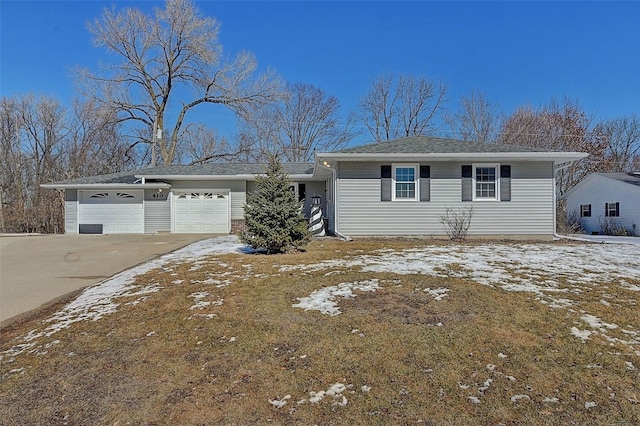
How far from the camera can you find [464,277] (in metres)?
5.27

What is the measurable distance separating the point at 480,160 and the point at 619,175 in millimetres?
11976

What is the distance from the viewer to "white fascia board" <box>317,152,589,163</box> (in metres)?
10.6

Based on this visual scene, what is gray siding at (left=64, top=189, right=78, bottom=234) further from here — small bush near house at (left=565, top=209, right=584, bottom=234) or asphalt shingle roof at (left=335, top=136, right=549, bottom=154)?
small bush near house at (left=565, top=209, right=584, bottom=234)

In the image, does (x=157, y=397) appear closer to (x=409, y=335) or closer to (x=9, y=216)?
(x=409, y=335)

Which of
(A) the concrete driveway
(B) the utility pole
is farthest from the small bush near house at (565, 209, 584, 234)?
(B) the utility pole

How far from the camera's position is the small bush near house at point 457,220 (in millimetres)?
11164

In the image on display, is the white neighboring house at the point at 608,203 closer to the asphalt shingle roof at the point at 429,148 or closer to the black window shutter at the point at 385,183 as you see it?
the asphalt shingle roof at the point at 429,148

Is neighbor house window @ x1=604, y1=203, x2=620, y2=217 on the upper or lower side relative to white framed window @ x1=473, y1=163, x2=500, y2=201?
lower

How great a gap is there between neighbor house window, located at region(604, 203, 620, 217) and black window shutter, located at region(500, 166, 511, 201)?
942cm

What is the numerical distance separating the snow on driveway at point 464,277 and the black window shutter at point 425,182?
10.4 ft

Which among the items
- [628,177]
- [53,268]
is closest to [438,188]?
[53,268]

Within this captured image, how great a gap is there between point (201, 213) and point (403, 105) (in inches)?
732

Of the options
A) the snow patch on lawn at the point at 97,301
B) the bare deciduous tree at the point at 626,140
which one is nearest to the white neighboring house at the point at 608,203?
the bare deciduous tree at the point at 626,140

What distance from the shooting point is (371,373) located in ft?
9.14
